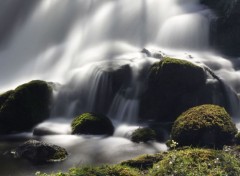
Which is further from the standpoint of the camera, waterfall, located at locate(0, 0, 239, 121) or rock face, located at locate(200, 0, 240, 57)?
rock face, located at locate(200, 0, 240, 57)

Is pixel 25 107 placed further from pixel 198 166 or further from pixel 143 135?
pixel 198 166

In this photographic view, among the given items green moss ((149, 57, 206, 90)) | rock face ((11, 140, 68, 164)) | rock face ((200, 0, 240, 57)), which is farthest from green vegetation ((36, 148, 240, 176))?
rock face ((200, 0, 240, 57))

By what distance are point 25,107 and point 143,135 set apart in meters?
9.05

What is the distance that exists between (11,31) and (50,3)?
610cm

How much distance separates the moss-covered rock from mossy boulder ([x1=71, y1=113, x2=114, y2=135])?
6.06 feet

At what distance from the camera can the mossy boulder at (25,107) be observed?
92.9ft

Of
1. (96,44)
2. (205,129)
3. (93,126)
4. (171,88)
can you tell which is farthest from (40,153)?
(96,44)

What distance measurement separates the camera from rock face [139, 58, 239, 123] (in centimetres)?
2806

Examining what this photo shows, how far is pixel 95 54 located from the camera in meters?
40.5

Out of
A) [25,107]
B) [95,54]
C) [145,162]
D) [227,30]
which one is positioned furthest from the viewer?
[95,54]

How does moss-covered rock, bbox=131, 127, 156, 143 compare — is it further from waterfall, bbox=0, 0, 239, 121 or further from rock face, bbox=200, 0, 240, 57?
rock face, bbox=200, 0, 240, 57

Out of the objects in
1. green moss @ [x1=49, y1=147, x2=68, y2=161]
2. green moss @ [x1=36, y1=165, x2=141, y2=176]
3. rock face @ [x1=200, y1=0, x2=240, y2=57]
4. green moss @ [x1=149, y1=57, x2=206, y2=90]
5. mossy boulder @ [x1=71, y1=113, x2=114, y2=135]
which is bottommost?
green moss @ [x1=49, y1=147, x2=68, y2=161]

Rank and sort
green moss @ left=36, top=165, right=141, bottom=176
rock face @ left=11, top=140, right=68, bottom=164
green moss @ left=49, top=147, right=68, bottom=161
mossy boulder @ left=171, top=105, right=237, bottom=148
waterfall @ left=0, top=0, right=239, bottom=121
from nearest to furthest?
green moss @ left=36, top=165, right=141, bottom=176 → rock face @ left=11, top=140, right=68, bottom=164 → green moss @ left=49, top=147, right=68, bottom=161 → mossy boulder @ left=171, top=105, right=237, bottom=148 → waterfall @ left=0, top=0, right=239, bottom=121

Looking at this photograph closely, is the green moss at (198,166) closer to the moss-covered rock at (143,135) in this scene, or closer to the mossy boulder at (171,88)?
the moss-covered rock at (143,135)
